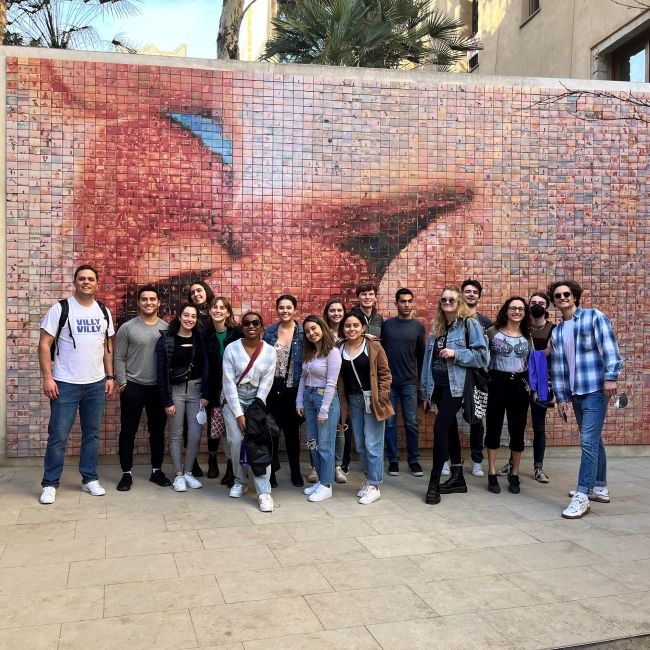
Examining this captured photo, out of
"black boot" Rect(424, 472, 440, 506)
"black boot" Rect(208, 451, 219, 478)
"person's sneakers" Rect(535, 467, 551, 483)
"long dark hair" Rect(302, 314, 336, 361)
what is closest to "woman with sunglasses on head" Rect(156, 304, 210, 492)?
"black boot" Rect(208, 451, 219, 478)

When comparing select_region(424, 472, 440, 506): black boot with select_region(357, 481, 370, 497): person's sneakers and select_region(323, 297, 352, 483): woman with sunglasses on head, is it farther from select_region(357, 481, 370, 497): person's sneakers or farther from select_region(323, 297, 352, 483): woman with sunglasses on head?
select_region(323, 297, 352, 483): woman with sunglasses on head

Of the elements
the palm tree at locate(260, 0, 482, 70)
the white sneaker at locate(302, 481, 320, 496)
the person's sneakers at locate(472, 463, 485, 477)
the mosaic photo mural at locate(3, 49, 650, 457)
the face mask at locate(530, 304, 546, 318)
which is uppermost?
the palm tree at locate(260, 0, 482, 70)

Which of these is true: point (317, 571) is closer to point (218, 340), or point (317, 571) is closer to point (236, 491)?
point (236, 491)

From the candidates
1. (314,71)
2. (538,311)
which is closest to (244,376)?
(538,311)

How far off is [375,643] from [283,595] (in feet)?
2.21

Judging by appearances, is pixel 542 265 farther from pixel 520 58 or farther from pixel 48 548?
pixel 520 58

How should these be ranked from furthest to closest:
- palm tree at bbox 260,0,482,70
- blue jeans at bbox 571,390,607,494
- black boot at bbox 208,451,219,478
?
palm tree at bbox 260,0,482,70 < black boot at bbox 208,451,219,478 < blue jeans at bbox 571,390,607,494

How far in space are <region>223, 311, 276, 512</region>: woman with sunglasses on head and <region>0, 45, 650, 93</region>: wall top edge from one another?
284 cm

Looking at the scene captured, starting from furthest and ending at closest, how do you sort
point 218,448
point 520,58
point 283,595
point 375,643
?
point 520,58 → point 218,448 → point 283,595 → point 375,643

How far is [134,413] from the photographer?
5.75m

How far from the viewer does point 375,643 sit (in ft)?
10.3

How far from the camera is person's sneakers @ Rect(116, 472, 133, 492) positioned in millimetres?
5699

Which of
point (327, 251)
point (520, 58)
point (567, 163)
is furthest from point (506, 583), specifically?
point (520, 58)

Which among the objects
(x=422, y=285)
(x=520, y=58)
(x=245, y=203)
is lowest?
(x=422, y=285)
